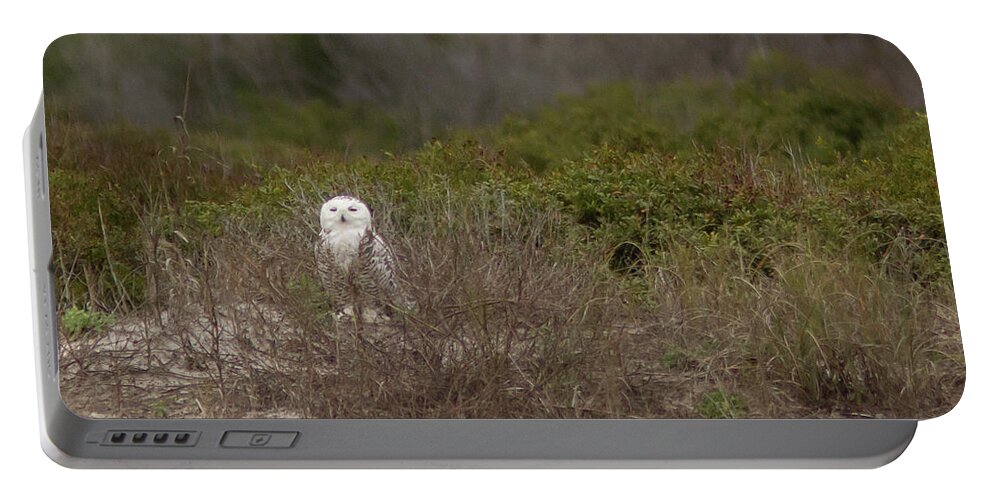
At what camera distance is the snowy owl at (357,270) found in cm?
452

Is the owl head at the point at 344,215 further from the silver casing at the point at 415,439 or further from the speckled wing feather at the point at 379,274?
the silver casing at the point at 415,439

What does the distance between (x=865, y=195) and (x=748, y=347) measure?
0.74 m

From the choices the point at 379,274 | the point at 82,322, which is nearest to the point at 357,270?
the point at 379,274

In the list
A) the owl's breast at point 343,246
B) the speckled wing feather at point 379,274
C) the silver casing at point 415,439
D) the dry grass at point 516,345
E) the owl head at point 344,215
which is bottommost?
the silver casing at point 415,439

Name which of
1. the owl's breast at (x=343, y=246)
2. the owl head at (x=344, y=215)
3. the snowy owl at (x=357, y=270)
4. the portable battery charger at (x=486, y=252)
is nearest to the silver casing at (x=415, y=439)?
the portable battery charger at (x=486, y=252)

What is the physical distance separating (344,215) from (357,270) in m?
0.23

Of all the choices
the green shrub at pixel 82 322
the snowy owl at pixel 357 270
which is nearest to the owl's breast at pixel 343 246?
the snowy owl at pixel 357 270

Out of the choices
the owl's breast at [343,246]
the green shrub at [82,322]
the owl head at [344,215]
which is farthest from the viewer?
the owl head at [344,215]

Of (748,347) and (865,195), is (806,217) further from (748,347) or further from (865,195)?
(748,347)

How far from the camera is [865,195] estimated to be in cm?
478

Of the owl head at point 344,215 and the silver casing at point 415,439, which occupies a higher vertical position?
the owl head at point 344,215

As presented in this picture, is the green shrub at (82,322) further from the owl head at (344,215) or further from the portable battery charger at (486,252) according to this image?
the owl head at (344,215)

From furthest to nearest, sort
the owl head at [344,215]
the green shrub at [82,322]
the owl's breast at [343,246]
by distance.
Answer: the owl head at [344,215], the owl's breast at [343,246], the green shrub at [82,322]

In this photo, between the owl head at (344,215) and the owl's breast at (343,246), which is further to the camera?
the owl head at (344,215)
